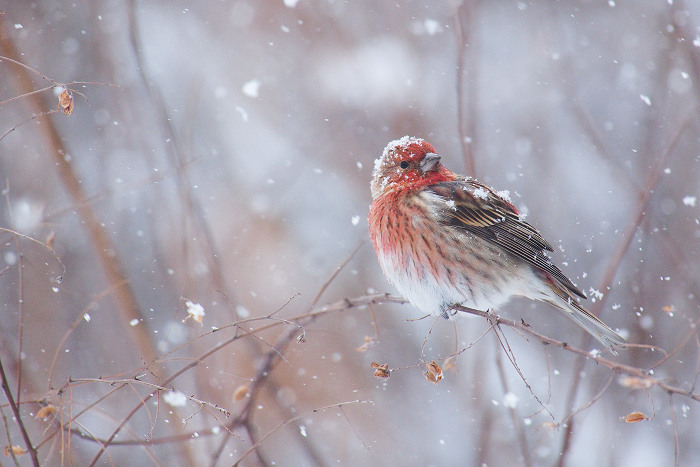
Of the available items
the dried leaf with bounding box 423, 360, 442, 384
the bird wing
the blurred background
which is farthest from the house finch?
the blurred background

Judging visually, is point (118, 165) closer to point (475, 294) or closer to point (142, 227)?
point (142, 227)

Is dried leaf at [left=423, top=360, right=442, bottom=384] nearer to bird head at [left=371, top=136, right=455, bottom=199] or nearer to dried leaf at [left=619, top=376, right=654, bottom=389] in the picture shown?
dried leaf at [left=619, top=376, right=654, bottom=389]

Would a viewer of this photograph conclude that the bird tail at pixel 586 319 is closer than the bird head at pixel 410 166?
Yes

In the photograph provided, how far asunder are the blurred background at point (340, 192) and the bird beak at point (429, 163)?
129cm

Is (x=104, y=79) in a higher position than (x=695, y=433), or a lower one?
higher

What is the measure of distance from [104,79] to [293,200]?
3.18m

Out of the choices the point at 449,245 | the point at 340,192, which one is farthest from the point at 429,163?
the point at 340,192

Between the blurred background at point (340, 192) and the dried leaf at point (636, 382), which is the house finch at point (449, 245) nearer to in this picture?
the blurred background at point (340, 192)

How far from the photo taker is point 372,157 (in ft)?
28.3

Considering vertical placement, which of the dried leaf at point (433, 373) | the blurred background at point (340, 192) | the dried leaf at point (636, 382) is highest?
the blurred background at point (340, 192)

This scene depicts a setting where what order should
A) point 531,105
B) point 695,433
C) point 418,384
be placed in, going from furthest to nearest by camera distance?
point 531,105
point 418,384
point 695,433

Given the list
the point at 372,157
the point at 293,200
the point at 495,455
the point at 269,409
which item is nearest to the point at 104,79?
the point at 293,200

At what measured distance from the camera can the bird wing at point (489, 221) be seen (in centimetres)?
439

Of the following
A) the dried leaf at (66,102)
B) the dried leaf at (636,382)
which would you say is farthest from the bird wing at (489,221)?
the dried leaf at (66,102)
